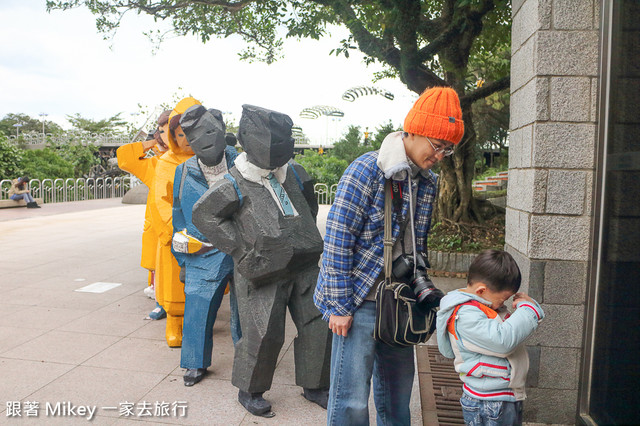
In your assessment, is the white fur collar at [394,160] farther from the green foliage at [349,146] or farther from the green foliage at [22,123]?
the green foliage at [22,123]

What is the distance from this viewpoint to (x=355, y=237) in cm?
245

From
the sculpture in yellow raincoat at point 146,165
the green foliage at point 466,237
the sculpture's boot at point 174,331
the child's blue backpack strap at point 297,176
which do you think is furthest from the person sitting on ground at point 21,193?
the child's blue backpack strap at point 297,176

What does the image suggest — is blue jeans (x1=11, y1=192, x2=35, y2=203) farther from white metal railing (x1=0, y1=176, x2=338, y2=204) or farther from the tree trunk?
the tree trunk

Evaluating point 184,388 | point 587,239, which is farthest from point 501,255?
point 184,388

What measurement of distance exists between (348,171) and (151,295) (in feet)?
15.4

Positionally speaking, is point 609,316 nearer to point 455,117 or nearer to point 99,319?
point 455,117

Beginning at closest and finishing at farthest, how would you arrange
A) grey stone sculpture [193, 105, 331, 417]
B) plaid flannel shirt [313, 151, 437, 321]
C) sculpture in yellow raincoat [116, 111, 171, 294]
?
plaid flannel shirt [313, 151, 437, 321] < grey stone sculpture [193, 105, 331, 417] < sculpture in yellow raincoat [116, 111, 171, 294]

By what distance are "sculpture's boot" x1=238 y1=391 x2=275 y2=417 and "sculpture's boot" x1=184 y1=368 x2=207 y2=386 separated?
52 cm

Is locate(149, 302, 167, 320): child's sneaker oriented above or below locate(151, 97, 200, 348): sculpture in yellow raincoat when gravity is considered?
below

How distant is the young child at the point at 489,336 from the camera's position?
2227mm

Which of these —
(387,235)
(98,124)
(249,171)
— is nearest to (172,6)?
(249,171)

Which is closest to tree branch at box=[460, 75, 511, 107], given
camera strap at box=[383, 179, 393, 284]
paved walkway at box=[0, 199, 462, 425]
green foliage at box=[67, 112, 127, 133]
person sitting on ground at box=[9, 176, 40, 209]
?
paved walkway at box=[0, 199, 462, 425]

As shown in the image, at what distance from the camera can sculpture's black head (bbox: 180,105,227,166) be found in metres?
4.16

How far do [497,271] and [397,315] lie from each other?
450mm
